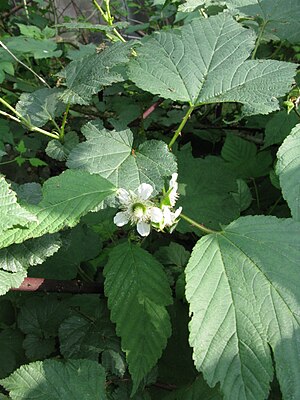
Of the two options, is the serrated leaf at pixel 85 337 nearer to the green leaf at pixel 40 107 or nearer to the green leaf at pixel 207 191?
the green leaf at pixel 207 191

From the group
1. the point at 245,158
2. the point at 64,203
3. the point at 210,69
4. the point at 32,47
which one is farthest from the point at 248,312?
the point at 32,47

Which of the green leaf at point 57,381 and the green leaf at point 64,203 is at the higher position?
the green leaf at point 64,203

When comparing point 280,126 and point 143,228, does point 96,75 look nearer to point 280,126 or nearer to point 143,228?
point 143,228

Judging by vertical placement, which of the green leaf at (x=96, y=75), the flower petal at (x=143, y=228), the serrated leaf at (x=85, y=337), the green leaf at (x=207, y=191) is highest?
the green leaf at (x=96, y=75)

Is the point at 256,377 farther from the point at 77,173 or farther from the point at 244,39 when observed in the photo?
the point at 244,39

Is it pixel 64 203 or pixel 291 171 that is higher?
pixel 64 203

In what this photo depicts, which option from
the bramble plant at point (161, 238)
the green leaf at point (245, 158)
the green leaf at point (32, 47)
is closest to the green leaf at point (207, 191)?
the bramble plant at point (161, 238)

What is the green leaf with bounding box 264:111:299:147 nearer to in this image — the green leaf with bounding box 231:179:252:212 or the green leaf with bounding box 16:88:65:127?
the green leaf with bounding box 231:179:252:212
